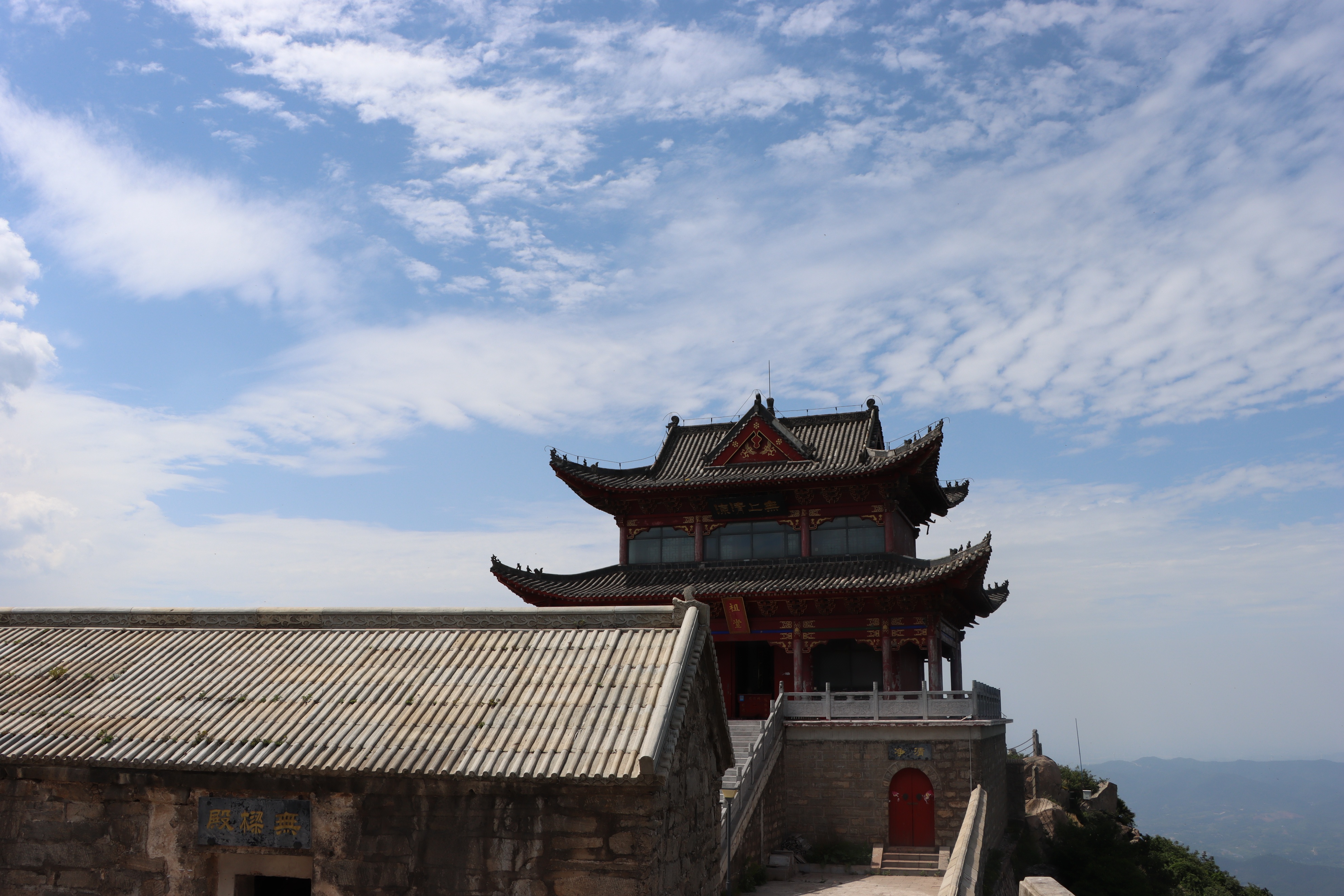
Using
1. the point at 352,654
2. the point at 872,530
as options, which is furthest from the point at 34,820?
the point at 872,530

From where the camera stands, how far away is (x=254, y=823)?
10344mm

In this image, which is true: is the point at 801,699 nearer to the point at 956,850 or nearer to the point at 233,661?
the point at 956,850

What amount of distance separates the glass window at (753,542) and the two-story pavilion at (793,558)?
4 centimetres

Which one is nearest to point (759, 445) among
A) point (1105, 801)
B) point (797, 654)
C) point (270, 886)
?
point (797, 654)

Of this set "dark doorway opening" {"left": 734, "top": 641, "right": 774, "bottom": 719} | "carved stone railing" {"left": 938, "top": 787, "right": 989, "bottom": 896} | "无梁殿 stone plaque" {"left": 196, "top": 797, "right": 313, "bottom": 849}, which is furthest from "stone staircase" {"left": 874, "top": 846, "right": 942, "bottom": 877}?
"无梁殿 stone plaque" {"left": 196, "top": 797, "right": 313, "bottom": 849}

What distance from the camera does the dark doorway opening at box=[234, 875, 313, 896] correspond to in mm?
10641

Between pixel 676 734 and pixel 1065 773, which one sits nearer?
pixel 676 734

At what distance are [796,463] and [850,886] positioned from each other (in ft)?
42.6

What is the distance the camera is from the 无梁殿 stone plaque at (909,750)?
75.6 ft

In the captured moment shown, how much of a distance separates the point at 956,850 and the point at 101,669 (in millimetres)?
14428

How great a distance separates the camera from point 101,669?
12.2 m

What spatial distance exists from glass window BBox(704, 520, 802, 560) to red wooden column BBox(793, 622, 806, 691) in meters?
2.26

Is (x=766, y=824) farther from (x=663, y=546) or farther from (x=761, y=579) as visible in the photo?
(x=663, y=546)

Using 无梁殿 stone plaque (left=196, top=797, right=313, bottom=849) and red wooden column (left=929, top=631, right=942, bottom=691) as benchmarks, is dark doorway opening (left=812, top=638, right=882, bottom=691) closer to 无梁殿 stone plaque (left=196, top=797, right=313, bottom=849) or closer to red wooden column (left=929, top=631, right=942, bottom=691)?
red wooden column (left=929, top=631, right=942, bottom=691)
